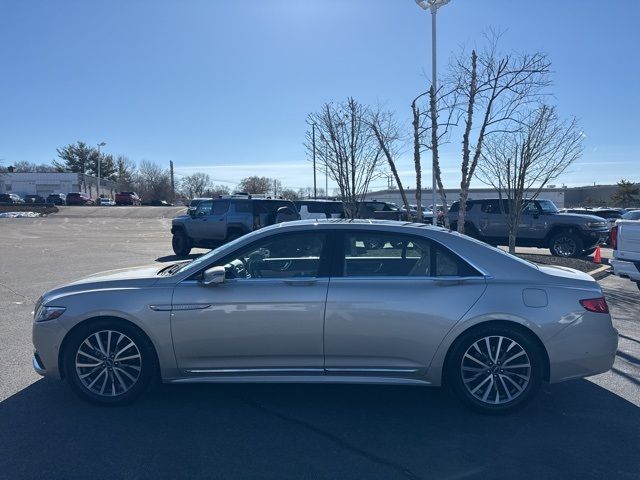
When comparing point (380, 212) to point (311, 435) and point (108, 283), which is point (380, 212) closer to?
point (108, 283)

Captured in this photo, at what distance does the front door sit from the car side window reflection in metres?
0.14

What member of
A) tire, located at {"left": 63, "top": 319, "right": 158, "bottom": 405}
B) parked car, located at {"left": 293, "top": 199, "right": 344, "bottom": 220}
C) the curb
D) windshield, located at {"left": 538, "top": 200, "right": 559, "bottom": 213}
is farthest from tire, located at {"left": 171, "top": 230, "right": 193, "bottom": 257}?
tire, located at {"left": 63, "top": 319, "right": 158, "bottom": 405}

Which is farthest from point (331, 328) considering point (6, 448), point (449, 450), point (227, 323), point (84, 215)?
point (84, 215)

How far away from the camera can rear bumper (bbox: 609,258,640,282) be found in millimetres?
8945

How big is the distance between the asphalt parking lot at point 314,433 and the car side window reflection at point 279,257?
112cm

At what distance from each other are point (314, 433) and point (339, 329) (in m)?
0.82

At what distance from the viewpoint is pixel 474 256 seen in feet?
15.5

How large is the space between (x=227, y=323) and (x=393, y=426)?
1540mm

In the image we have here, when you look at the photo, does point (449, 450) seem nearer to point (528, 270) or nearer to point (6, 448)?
point (528, 270)

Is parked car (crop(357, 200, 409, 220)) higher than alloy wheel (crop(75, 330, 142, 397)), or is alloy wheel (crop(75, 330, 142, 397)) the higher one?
parked car (crop(357, 200, 409, 220))

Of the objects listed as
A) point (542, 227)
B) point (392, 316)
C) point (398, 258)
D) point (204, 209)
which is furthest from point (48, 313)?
point (542, 227)

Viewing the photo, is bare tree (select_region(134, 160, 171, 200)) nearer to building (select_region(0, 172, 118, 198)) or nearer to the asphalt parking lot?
building (select_region(0, 172, 118, 198))

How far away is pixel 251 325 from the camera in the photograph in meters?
4.53

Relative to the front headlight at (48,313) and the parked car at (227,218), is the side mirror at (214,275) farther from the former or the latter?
the parked car at (227,218)
